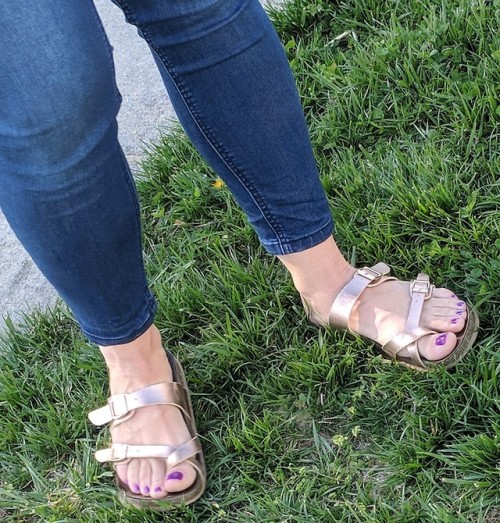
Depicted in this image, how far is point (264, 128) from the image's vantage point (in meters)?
1.57

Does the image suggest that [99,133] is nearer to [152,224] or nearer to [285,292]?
[285,292]

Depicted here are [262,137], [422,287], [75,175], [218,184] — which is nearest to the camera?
[75,175]

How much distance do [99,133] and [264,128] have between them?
14.0 inches

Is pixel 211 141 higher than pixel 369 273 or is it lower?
higher

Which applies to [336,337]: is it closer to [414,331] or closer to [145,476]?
[414,331]

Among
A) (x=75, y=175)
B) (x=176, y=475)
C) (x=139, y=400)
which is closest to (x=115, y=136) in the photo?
(x=75, y=175)

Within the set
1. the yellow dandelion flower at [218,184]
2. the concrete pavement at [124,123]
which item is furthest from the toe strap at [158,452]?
the yellow dandelion flower at [218,184]

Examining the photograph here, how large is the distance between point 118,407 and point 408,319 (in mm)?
658

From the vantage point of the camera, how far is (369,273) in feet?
5.99

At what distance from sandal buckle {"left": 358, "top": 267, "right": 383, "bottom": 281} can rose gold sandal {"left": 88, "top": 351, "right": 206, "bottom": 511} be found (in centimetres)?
48

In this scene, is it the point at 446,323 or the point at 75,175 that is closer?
the point at 75,175

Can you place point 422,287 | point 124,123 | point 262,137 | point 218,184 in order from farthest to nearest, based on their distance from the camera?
point 124,123 < point 218,184 < point 422,287 < point 262,137

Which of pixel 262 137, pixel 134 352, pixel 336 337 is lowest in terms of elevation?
pixel 336 337

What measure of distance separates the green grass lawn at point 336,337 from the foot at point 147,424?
0.21ft
